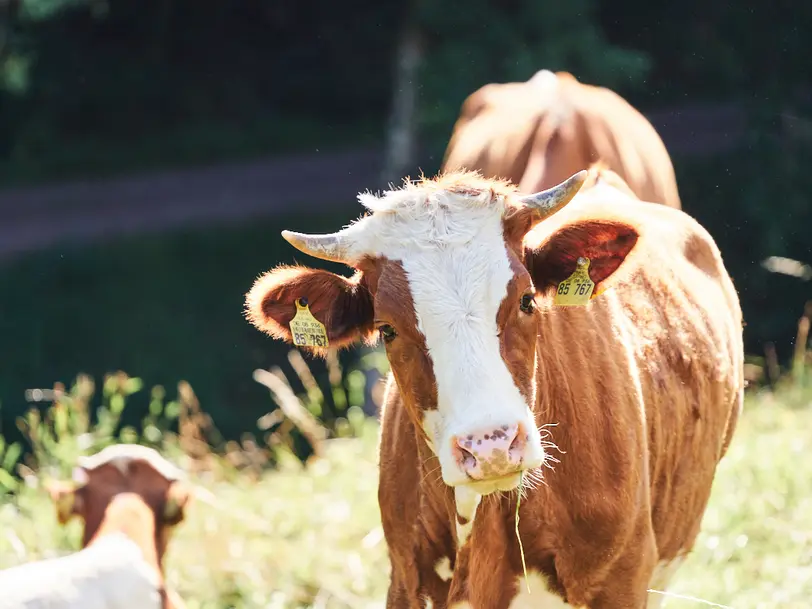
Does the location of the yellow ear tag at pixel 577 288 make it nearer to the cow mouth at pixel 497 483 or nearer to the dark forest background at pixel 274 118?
the cow mouth at pixel 497 483

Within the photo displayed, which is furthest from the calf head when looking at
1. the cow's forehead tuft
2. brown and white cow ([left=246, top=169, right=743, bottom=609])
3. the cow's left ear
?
the cow's left ear

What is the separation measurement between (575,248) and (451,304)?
54 cm

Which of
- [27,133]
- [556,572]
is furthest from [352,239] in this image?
[27,133]

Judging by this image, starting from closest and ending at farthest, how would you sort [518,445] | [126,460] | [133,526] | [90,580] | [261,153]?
1. [518,445]
2. [90,580]
3. [133,526]
4. [126,460]
5. [261,153]

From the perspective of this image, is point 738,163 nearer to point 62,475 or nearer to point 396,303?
point 62,475

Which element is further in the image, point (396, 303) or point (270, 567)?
point (270, 567)

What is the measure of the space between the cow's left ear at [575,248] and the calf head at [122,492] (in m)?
1.95

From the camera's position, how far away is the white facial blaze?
9.41 feet

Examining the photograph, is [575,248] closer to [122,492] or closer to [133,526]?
[133,526]

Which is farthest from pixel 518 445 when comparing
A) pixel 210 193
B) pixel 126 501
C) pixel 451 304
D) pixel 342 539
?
pixel 210 193

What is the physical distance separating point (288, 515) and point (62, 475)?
3.88 feet

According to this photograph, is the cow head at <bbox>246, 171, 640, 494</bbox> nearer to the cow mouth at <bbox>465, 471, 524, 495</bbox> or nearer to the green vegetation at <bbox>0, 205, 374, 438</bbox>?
the cow mouth at <bbox>465, 471, 524, 495</bbox>

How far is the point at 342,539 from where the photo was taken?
5512 millimetres

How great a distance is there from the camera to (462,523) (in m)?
3.34
